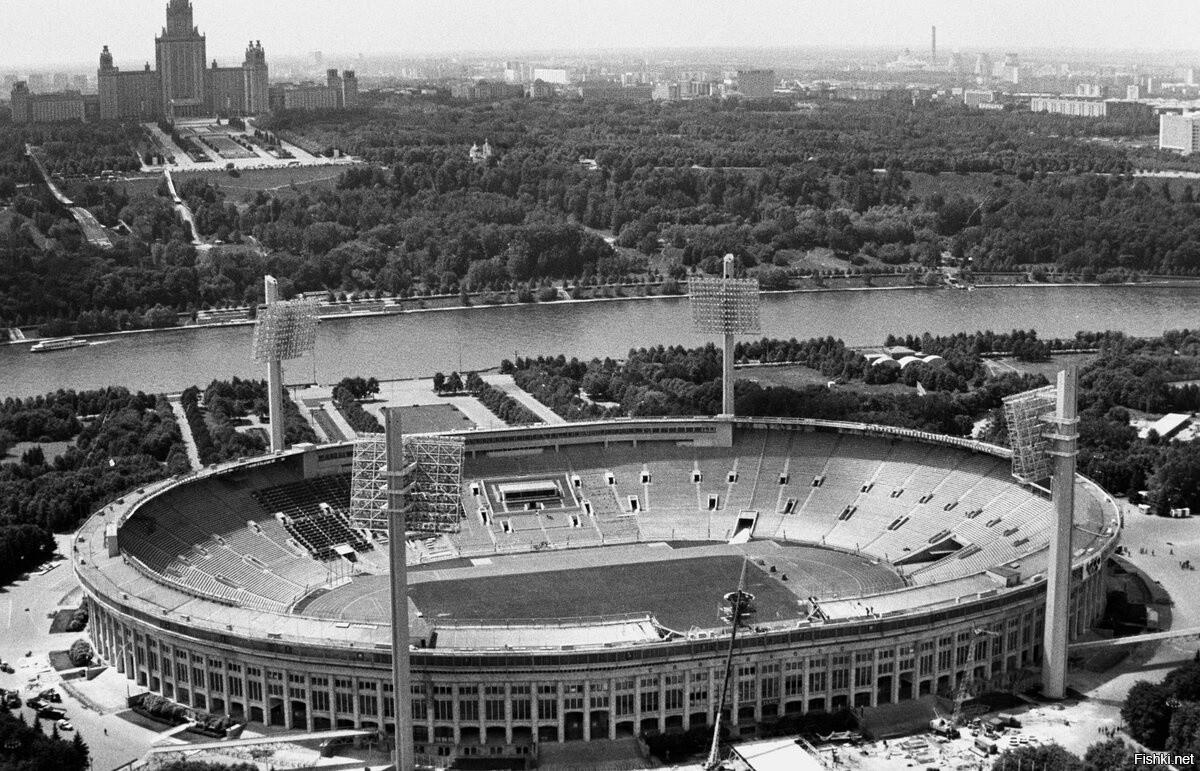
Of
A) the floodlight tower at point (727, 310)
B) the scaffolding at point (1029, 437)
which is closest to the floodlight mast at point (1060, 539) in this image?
the scaffolding at point (1029, 437)

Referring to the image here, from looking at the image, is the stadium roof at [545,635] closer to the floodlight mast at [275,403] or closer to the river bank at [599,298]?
the floodlight mast at [275,403]

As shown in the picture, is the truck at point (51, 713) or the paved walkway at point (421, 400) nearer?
the truck at point (51, 713)

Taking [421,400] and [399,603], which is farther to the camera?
[421,400]

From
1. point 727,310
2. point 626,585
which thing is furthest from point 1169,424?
point 626,585

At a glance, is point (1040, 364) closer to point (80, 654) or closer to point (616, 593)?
point (616, 593)

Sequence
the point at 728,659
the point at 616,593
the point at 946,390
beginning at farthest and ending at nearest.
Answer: the point at 946,390
the point at 616,593
the point at 728,659

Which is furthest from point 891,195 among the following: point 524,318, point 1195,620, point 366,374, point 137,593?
point 137,593
